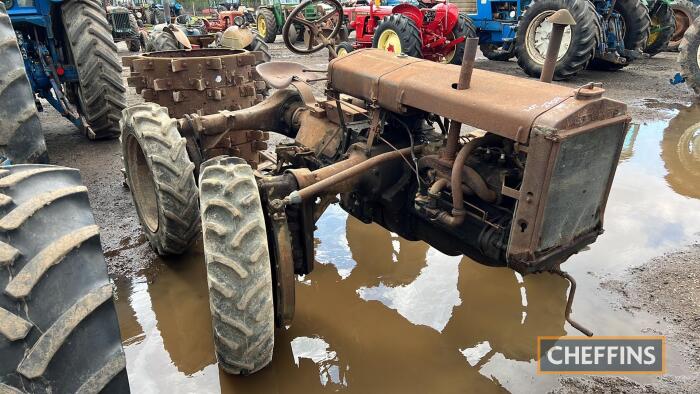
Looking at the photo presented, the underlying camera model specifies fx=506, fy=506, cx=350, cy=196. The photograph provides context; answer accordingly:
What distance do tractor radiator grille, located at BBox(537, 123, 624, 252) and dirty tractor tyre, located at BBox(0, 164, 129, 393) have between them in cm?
179

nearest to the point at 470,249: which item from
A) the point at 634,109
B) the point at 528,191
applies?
the point at 528,191

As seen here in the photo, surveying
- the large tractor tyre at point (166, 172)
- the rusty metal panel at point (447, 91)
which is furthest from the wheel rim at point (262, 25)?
the rusty metal panel at point (447, 91)

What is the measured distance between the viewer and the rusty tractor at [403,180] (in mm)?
2260

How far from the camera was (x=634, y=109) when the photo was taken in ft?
26.9

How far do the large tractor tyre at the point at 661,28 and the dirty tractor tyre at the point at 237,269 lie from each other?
13503 mm

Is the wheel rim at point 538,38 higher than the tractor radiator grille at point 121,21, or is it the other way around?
the wheel rim at point 538,38

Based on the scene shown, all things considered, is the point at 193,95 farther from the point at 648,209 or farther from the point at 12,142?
the point at 648,209

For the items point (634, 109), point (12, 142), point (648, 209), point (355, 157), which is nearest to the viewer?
point (12, 142)

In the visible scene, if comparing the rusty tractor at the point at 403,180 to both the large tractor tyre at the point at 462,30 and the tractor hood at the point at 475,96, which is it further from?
the large tractor tyre at the point at 462,30

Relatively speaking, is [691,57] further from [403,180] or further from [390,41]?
[403,180]

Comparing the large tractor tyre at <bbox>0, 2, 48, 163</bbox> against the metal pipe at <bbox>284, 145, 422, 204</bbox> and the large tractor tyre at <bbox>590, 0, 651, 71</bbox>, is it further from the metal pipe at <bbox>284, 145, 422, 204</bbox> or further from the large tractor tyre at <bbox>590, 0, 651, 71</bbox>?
the large tractor tyre at <bbox>590, 0, 651, 71</bbox>

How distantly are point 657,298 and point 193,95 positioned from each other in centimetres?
409

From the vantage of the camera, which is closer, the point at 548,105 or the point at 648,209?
the point at 548,105

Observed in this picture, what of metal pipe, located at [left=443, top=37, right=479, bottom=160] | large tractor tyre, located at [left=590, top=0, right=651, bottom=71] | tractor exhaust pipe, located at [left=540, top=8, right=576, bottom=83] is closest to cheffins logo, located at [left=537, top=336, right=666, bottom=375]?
metal pipe, located at [left=443, top=37, right=479, bottom=160]
